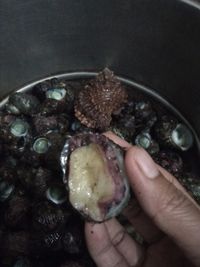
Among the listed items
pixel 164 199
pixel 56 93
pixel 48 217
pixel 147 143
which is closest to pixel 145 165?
pixel 164 199

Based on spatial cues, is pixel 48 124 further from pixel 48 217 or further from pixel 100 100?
pixel 48 217

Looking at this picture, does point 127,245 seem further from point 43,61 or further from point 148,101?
point 43,61

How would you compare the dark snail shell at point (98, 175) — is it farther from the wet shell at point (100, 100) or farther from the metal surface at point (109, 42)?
the metal surface at point (109, 42)

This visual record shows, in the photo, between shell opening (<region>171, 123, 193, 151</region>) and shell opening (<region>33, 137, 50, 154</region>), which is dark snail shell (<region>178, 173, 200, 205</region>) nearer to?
shell opening (<region>171, 123, 193, 151</region>)

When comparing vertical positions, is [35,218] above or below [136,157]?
below

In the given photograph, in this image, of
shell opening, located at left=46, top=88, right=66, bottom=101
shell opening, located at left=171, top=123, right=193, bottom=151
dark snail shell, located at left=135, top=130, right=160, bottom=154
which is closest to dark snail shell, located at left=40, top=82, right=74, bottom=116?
shell opening, located at left=46, top=88, right=66, bottom=101

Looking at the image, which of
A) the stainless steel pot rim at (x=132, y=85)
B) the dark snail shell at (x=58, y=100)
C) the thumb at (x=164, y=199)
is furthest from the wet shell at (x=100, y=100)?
the thumb at (x=164, y=199)

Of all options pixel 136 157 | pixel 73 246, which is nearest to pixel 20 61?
pixel 73 246
